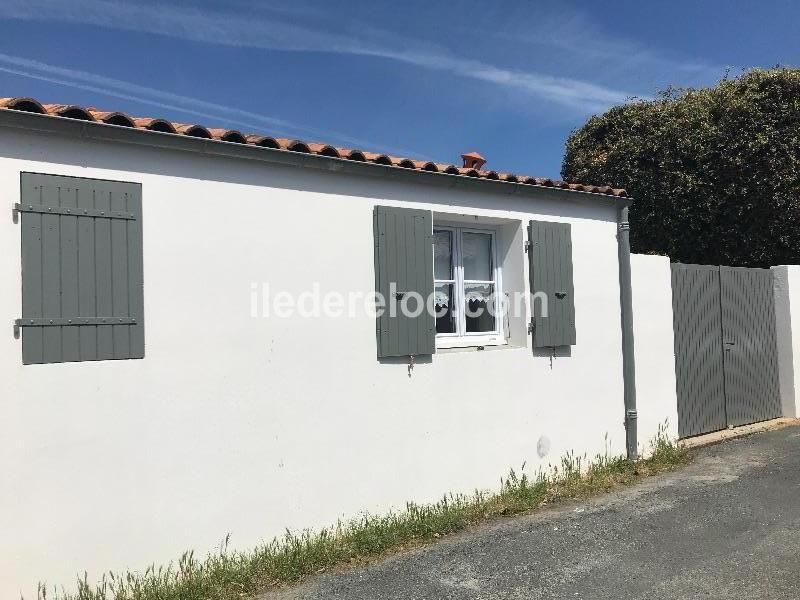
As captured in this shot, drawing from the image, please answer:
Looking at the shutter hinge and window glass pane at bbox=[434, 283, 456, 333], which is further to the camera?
window glass pane at bbox=[434, 283, 456, 333]

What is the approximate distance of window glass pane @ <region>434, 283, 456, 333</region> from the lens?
18.6 feet

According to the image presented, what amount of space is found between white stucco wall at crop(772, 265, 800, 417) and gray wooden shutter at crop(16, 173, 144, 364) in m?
8.57

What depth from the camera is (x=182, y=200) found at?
13.8 ft

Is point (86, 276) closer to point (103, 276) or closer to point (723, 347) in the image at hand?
point (103, 276)

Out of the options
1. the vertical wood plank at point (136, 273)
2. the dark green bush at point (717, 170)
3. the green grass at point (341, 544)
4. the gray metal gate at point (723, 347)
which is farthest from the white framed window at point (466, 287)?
the dark green bush at point (717, 170)

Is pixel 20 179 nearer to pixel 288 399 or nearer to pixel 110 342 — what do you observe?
pixel 110 342

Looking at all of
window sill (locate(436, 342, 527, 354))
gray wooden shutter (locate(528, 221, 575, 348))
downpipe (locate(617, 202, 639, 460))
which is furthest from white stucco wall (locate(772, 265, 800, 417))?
window sill (locate(436, 342, 527, 354))

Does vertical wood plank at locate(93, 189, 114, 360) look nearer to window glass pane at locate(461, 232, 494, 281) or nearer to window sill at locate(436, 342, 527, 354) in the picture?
window sill at locate(436, 342, 527, 354)

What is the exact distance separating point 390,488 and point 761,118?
963 centimetres

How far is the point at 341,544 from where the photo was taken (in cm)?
452

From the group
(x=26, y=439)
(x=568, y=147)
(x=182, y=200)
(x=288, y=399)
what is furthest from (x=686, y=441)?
(x=568, y=147)

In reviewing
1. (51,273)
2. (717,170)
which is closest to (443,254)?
(51,273)

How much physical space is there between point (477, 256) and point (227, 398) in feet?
9.20

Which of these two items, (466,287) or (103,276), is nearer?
(103,276)
